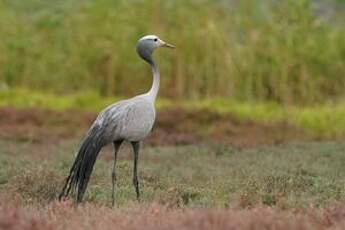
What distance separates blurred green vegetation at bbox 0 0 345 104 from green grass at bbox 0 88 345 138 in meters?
0.33

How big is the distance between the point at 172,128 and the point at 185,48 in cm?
424

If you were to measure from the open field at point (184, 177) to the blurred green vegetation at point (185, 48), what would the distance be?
279cm

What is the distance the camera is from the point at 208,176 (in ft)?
42.1

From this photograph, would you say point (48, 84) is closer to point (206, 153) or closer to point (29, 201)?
point (206, 153)

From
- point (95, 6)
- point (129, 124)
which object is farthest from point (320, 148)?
point (95, 6)

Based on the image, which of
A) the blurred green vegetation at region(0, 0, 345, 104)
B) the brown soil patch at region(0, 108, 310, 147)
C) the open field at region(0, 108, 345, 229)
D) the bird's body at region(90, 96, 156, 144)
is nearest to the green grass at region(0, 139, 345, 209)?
the open field at region(0, 108, 345, 229)

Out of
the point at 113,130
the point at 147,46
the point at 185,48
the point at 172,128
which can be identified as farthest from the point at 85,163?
the point at 185,48

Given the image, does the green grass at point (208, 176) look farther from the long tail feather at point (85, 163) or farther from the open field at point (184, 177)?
the long tail feather at point (85, 163)

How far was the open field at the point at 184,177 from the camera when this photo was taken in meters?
7.68

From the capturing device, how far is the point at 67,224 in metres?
7.75

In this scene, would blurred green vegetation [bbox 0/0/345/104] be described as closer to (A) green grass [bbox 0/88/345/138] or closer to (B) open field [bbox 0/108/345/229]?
(A) green grass [bbox 0/88/345/138]

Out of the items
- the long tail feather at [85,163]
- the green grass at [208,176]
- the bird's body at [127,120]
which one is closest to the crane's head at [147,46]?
the bird's body at [127,120]

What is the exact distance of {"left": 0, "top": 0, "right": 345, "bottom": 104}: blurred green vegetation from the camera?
22.5m

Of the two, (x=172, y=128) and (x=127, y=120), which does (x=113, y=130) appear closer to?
(x=127, y=120)
